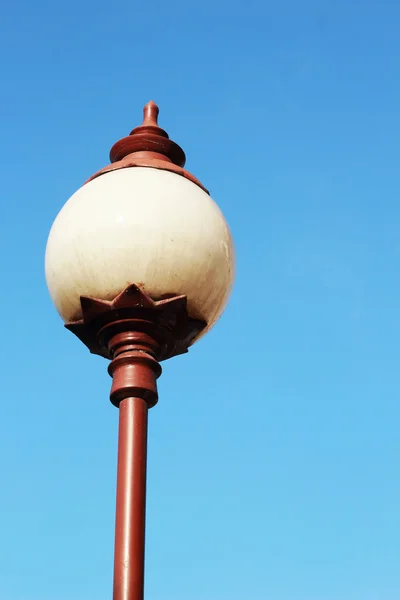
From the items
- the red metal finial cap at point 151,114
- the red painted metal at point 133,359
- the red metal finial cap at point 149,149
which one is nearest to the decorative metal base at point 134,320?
the red painted metal at point 133,359

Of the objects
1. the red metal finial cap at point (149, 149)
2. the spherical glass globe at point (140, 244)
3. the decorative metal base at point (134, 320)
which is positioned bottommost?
the decorative metal base at point (134, 320)

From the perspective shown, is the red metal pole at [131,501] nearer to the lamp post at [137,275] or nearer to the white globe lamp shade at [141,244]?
the lamp post at [137,275]

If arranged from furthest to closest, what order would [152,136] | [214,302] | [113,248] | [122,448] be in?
[152,136], [214,302], [113,248], [122,448]

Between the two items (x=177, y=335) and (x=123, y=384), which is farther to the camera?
(x=177, y=335)

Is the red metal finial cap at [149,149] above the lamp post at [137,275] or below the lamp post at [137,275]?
above

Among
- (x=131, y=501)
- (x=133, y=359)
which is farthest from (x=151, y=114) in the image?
(x=131, y=501)

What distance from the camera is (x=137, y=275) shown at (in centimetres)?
432

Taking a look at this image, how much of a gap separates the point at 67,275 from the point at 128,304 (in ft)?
1.10

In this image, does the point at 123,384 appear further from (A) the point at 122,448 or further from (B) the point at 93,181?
(B) the point at 93,181

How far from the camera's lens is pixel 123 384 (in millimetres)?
4199

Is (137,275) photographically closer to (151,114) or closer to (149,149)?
(149,149)

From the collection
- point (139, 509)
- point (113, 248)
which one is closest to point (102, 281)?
point (113, 248)

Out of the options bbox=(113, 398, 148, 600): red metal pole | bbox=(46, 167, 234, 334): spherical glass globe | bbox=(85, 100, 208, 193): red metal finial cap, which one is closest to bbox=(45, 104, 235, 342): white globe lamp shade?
bbox=(46, 167, 234, 334): spherical glass globe

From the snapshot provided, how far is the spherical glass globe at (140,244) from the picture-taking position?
171 inches
